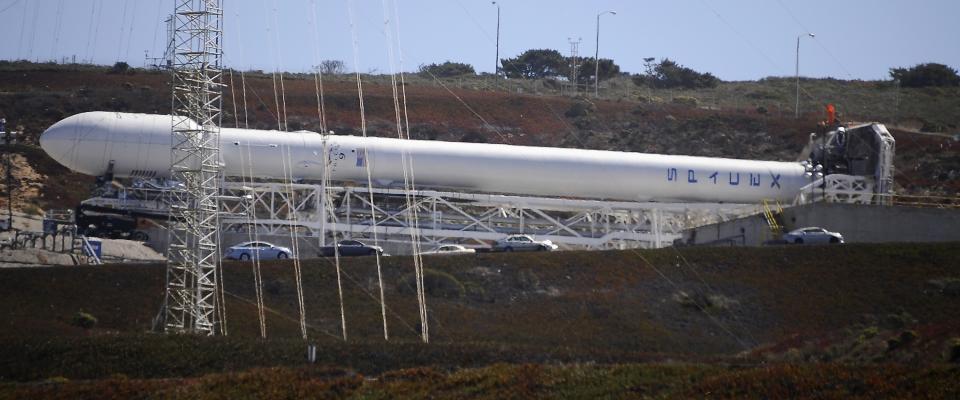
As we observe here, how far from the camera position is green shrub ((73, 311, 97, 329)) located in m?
40.4

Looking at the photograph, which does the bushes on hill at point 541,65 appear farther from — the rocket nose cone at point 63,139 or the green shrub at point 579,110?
the rocket nose cone at point 63,139

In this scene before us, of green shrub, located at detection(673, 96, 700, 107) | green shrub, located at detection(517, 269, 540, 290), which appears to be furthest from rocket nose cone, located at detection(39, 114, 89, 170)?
green shrub, located at detection(673, 96, 700, 107)

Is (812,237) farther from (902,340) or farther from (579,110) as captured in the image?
(579,110)

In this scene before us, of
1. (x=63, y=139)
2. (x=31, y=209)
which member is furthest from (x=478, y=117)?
(x=63, y=139)

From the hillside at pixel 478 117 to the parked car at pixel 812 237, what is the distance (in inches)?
679

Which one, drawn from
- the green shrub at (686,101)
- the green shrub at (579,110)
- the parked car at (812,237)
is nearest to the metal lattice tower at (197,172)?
the parked car at (812,237)

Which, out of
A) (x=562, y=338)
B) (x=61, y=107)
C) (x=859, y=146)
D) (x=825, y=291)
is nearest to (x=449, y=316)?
(x=562, y=338)

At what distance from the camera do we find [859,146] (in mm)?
62625

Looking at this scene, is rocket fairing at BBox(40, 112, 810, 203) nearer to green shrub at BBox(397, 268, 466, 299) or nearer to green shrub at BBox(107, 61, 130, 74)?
green shrub at BBox(397, 268, 466, 299)

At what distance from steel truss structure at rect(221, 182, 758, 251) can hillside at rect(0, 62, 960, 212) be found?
1644 cm

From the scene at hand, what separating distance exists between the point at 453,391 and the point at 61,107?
197ft

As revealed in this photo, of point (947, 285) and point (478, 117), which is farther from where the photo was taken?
point (478, 117)

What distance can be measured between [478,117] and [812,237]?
3603cm

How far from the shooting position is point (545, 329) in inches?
1651
